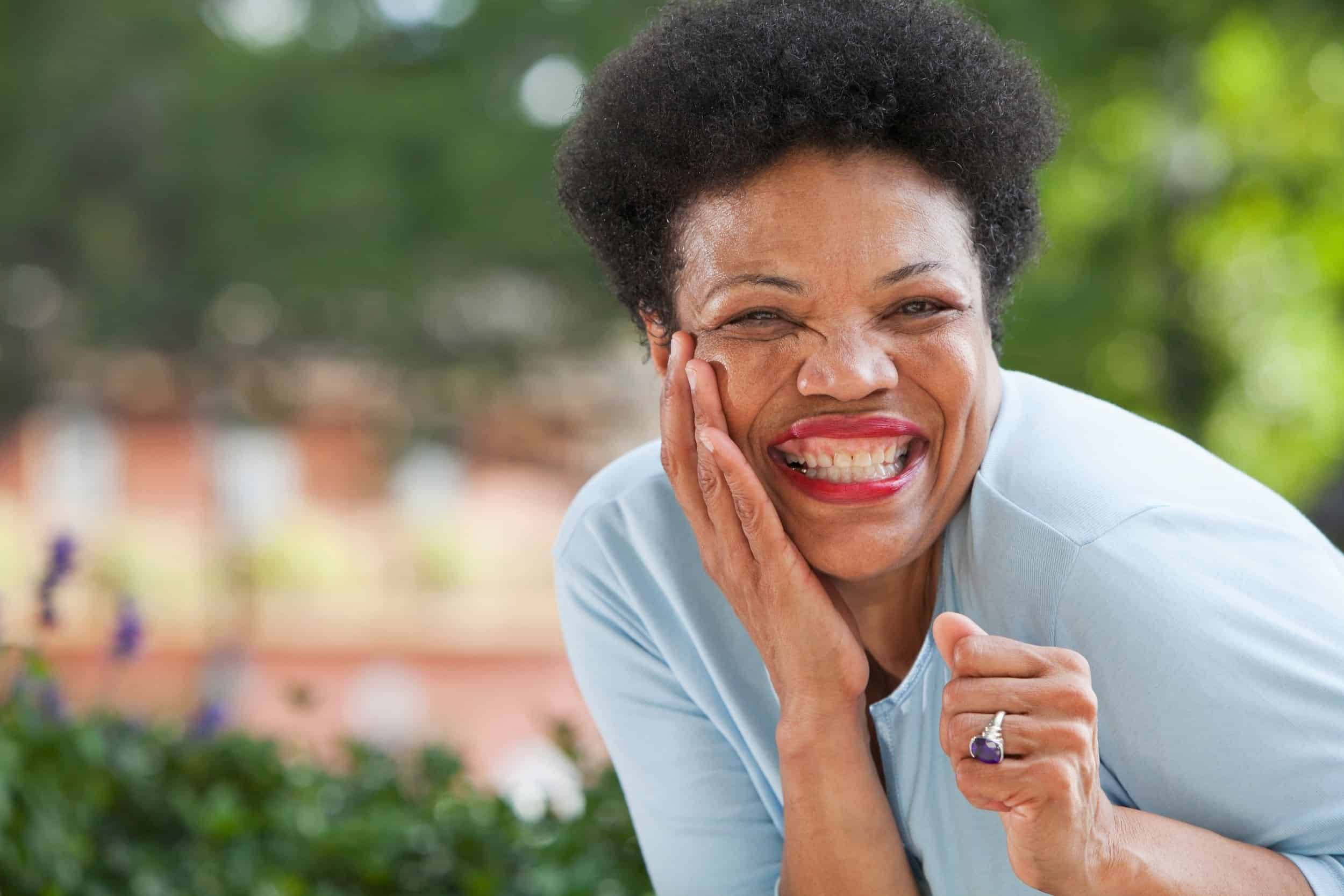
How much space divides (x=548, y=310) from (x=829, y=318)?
651 centimetres

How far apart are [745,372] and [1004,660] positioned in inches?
24.9

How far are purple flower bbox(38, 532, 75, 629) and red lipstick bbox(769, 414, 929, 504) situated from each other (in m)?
1.78

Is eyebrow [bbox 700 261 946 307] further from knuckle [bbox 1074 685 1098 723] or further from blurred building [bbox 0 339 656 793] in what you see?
blurred building [bbox 0 339 656 793]

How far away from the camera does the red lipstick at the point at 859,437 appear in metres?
2.02

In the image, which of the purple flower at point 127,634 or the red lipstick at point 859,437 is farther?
the purple flower at point 127,634

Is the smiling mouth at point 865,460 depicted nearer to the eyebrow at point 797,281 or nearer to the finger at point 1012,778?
the eyebrow at point 797,281

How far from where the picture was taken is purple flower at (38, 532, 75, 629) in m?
3.05

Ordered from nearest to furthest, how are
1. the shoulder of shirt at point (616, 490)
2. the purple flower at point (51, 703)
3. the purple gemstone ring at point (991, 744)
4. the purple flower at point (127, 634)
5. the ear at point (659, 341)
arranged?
the purple gemstone ring at point (991, 744) < the ear at point (659, 341) < the shoulder of shirt at point (616, 490) < the purple flower at point (127, 634) < the purple flower at point (51, 703)

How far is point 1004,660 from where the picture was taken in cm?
166

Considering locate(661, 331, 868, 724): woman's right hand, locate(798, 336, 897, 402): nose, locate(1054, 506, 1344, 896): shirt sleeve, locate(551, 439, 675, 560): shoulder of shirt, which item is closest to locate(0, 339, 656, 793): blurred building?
locate(551, 439, 675, 560): shoulder of shirt

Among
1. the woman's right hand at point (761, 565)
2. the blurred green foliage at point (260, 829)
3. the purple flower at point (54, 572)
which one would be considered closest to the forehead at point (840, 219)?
the woman's right hand at point (761, 565)

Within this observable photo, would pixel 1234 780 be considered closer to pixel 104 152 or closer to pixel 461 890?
pixel 461 890

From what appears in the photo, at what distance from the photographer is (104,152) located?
8156 millimetres

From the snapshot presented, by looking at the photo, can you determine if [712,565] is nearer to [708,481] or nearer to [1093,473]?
[708,481]
